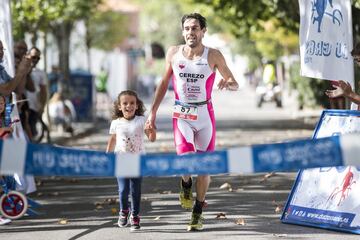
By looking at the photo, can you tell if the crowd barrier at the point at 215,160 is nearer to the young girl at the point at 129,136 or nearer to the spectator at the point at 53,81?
the young girl at the point at 129,136

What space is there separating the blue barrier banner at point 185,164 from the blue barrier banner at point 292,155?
0.82 ft

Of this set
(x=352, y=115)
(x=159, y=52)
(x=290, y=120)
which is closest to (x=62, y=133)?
(x=290, y=120)

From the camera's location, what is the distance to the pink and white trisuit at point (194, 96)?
9789 millimetres

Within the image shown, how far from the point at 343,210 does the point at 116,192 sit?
15.6 ft

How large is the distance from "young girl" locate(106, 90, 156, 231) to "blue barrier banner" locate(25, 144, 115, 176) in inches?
92.2

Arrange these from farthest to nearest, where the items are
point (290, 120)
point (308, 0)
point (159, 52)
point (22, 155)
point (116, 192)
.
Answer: point (159, 52)
point (290, 120)
point (116, 192)
point (308, 0)
point (22, 155)

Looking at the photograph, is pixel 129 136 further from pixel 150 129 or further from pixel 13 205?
pixel 13 205

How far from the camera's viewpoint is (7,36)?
12195mm

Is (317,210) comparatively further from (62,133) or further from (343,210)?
(62,133)

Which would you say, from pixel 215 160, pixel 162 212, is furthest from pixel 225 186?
pixel 215 160

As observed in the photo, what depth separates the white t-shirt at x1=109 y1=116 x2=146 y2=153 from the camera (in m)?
9.80

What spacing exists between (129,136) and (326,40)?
8.59 feet

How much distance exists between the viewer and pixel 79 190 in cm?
1407

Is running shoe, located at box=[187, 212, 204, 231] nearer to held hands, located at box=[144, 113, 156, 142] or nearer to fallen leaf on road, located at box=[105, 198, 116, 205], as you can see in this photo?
held hands, located at box=[144, 113, 156, 142]
